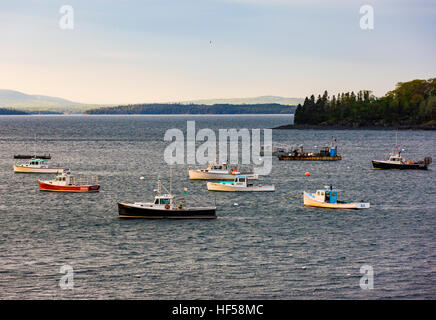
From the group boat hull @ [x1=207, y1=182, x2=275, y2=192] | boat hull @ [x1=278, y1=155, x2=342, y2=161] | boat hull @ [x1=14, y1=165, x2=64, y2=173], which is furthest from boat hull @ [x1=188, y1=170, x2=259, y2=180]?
boat hull @ [x1=278, y1=155, x2=342, y2=161]

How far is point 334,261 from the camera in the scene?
152 feet

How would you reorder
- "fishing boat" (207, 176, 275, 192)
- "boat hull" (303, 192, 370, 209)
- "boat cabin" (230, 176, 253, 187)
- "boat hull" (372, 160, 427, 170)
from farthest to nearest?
"boat hull" (372, 160, 427, 170), "boat cabin" (230, 176, 253, 187), "fishing boat" (207, 176, 275, 192), "boat hull" (303, 192, 370, 209)

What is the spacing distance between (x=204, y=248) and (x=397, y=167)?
281 ft

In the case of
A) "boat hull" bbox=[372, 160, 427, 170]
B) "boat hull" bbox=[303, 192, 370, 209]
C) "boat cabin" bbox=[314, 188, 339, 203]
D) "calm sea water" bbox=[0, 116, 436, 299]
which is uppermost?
"boat hull" bbox=[372, 160, 427, 170]

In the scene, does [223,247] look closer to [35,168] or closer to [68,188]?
[68,188]

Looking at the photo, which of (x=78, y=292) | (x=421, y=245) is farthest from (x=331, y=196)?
(x=78, y=292)

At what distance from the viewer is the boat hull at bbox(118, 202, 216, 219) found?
62031mm

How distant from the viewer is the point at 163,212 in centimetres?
6200

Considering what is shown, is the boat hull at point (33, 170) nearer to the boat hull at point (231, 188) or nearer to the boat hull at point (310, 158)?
the boat hull at point (231, 188)

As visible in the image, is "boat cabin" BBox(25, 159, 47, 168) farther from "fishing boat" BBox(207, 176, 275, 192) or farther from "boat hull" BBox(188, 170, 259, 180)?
"fishing boat" BBox(207, 176, 275, 192)

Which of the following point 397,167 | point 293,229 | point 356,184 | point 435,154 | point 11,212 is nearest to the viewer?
point 293,229

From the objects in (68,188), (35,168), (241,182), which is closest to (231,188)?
(241,182)

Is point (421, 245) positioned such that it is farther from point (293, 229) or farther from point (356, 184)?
point (356, 184)

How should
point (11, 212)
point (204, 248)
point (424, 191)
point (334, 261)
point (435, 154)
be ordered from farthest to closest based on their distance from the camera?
point (435, 154) < point (424, 191) < point (11, 212) < point (204, 248) < point (334, 261)
